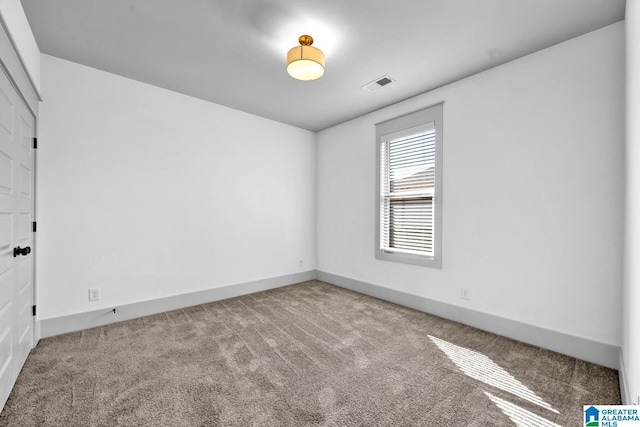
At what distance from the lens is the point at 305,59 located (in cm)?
232

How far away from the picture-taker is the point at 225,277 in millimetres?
4043

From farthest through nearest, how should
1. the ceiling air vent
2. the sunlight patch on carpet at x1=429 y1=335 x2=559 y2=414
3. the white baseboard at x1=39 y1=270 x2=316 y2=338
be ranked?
the ceiling air vent → the white baseboard at x1=39 y1=270 x2=316 y2=338 → the sunlight patch on carpet at x1=429 y1=335 x2=559 y2=414

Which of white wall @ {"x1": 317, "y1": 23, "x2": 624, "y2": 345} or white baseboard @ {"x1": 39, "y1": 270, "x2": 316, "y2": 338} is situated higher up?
white wall @ {"x1": 317, "y1": 23, "x2": 624, "y2": 345}

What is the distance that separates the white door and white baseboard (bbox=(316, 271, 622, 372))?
3.71 m

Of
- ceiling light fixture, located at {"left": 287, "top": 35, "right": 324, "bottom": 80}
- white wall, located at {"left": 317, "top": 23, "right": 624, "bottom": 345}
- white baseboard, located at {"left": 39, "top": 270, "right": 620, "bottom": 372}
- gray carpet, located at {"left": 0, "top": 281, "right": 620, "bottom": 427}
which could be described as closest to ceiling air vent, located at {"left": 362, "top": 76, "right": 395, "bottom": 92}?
white wall, located at {"left": 317, "top": 23, "right": 624, "bottom": 345}

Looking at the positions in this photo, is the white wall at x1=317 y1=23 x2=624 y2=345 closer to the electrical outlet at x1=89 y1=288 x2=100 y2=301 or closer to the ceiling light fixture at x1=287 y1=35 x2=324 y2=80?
the ceiling light fixture at x1=287 y1=35 x2=324 y2=80

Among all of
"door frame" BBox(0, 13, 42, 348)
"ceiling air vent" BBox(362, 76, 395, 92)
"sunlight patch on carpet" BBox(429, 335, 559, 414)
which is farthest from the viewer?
"ceiling air vent" BBox(362, 76, 395, 92)

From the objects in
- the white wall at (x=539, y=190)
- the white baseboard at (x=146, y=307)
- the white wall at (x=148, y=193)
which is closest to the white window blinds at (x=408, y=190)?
the white wall at (x=539, y=190)

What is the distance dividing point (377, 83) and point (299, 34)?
125 centimetres

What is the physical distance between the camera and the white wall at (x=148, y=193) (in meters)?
2.81

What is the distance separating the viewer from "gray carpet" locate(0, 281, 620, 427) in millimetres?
1682

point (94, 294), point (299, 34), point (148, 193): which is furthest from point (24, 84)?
point (299, 34)

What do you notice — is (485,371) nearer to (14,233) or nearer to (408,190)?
(408,190)

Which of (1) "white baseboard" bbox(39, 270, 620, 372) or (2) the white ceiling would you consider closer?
(2) the white ceiling
